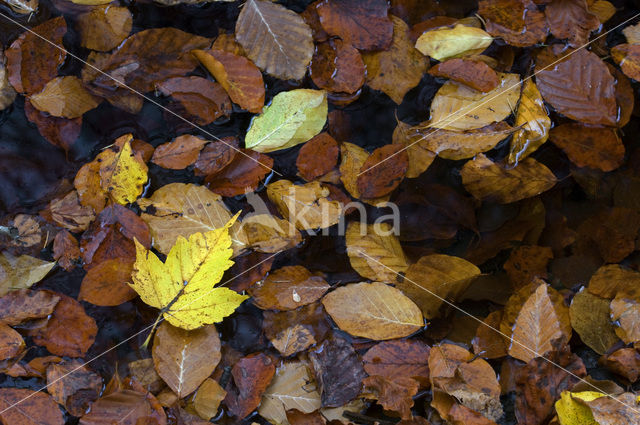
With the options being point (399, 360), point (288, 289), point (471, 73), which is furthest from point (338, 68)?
point (399, 360)

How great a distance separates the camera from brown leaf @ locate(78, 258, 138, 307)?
132 cm

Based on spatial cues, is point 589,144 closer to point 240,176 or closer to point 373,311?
point 373,311

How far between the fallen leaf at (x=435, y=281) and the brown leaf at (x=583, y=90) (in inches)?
19.5

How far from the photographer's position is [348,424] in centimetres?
123

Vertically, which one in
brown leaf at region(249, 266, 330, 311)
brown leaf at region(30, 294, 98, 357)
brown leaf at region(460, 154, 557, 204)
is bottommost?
brown leaf at region(30, 294, 98, 357)

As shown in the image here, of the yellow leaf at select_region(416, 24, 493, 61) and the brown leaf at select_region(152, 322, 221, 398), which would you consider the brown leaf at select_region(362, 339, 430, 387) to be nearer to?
the brown leaf at select_region(152, 322, 221, 398)

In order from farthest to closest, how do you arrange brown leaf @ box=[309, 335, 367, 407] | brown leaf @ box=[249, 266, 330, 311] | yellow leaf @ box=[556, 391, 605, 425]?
brown leaf @ box=[249, 266, 330, 311] < brown leaf @ box=[309, 335, 367, 407] < yellow leaf @ box=[556, 391, 605, 425]

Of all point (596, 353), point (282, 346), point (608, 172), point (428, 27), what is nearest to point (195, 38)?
point (428, 27)

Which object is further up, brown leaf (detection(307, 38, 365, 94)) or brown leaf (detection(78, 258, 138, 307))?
brown leaf (detection(307, 38, 365, 94))

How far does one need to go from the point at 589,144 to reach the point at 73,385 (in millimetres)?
1442

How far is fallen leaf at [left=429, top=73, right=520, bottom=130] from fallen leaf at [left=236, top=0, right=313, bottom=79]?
1.25ft

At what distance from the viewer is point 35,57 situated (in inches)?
55.4

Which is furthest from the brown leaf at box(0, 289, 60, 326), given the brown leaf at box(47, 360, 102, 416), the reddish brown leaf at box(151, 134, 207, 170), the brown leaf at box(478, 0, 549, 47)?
the brown leaf at box(478, 0, 549, 47)

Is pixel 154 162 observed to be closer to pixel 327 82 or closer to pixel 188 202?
pixel 188 202
